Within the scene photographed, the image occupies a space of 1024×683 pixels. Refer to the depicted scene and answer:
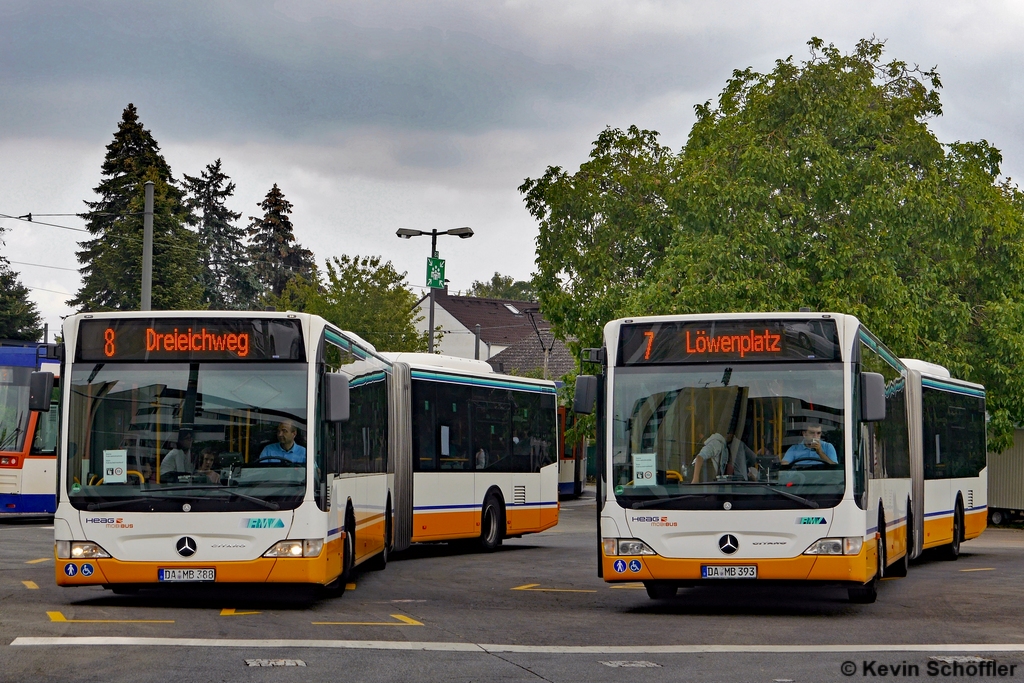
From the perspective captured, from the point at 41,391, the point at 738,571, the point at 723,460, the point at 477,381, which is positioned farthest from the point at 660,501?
the point at 477,381

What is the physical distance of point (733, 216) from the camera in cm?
3288

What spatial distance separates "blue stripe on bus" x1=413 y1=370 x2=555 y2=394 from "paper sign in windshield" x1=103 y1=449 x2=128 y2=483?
8029 millimetres

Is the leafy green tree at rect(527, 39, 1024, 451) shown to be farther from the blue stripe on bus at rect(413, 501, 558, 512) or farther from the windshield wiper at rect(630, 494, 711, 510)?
the windshield wiper at rect(630, 494, 711, 510)

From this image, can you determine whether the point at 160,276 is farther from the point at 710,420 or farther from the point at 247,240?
the point at 710,420

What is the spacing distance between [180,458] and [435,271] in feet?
93.6

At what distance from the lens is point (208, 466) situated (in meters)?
13.3

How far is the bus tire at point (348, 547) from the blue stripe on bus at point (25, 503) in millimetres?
14203

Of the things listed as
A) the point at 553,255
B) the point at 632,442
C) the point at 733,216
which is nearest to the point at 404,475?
the point at 632,442

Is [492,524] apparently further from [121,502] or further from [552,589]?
[121,502]

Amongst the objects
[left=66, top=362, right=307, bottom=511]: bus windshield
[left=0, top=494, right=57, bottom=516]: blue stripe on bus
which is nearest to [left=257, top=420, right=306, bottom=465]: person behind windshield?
[left=66, top=362, right=307, bottom=511]: bus windshield

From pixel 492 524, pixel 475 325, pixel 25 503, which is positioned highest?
pixel 475 325

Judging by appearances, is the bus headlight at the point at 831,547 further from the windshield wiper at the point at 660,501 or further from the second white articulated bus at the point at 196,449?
the second white articulated bus at the point at 196,449

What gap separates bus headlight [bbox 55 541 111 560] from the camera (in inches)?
525

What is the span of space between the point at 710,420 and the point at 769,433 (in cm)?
54
